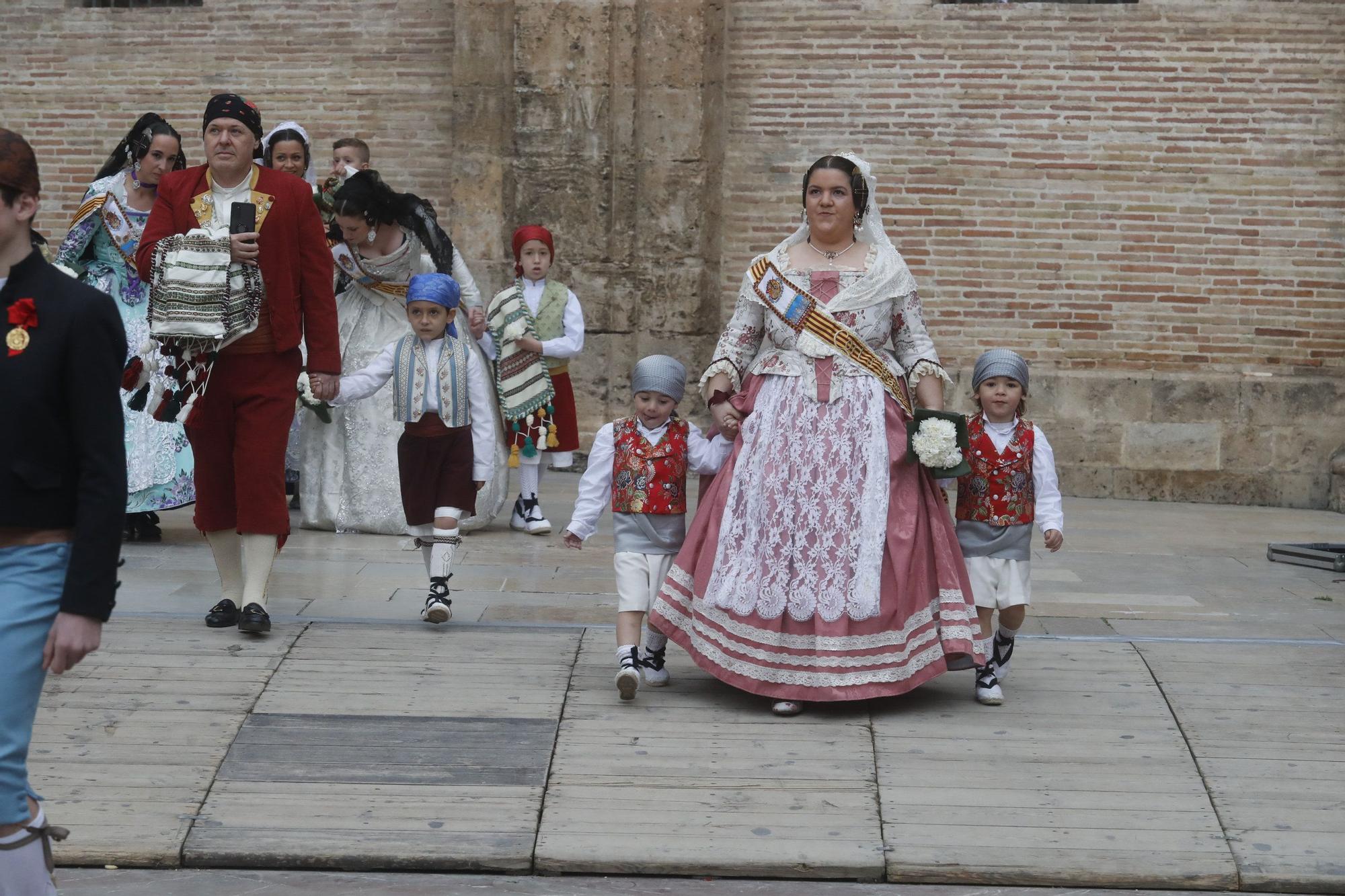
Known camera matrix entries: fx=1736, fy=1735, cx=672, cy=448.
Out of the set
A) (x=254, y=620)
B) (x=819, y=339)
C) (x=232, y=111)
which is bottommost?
(x=254, y=620)

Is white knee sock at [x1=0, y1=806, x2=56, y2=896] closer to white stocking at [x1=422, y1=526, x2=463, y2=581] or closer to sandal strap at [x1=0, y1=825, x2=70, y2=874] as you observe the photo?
sandal strap at [x1=0, y1=825, x2=70, y2=874]

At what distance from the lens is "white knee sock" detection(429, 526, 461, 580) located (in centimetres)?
674

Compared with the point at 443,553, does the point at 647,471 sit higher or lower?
higher

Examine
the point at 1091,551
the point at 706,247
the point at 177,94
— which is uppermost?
the point at 177,94

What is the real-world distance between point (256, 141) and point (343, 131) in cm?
595

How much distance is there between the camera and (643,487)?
582cm

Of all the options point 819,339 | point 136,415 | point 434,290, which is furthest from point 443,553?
point 136,415

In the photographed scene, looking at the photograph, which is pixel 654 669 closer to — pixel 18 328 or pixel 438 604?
pixel 438 604

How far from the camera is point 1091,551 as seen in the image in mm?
9109

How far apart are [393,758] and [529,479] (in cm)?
431

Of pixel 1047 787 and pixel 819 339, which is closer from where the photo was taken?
pixel 1047 787

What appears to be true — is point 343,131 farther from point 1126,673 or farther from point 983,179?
point 1126,673

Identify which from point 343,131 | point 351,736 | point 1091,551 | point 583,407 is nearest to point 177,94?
point 343,131

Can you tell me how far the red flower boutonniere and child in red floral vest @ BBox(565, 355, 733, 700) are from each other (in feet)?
8.74
